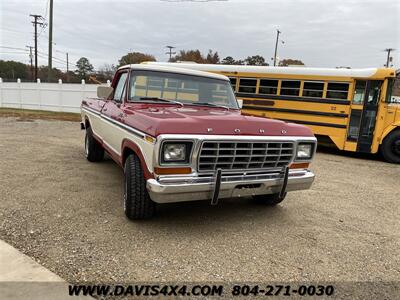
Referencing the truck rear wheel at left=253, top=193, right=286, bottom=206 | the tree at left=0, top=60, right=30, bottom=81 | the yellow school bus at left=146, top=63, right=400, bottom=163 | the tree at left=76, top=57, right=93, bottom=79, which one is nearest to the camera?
the truck rear wheel at left=253, top=193, right=286, bottom=206

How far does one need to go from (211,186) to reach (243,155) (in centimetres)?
50

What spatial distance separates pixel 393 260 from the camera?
3.36 meters

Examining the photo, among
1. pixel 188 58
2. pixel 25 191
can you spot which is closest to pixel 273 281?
pixel 25 191

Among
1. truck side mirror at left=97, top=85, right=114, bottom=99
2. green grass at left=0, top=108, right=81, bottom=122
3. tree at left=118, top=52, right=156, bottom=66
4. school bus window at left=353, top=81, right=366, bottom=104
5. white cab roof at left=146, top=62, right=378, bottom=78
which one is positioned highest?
tree at left=118, top=52, right=156, bottom=66

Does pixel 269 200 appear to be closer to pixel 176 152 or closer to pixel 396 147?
pixel 176 152

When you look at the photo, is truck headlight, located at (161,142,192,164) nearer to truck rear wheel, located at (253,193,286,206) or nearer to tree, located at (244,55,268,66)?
truck rear wheel, located at (253,193,286,206)

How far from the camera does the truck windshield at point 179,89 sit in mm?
4617

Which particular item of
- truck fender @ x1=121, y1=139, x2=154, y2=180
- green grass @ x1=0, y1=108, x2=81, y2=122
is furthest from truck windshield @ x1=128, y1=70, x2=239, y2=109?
green grass @ x1=0, y1=108, x2=81, y2=122

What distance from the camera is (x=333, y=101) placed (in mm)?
10180

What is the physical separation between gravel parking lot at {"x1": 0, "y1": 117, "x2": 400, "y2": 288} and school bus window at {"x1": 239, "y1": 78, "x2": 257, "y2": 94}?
5.90m

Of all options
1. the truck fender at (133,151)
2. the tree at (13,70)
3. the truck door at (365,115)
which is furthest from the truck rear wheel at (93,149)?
the tree at (13,70)

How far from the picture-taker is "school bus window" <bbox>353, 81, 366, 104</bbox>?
975 centimetres

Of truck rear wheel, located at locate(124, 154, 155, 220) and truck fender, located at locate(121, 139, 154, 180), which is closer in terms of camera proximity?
truck fender, located at locate(121, 139, 154, 180)

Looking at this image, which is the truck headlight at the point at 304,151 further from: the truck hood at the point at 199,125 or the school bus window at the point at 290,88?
the school bus window at the point at 290,88
